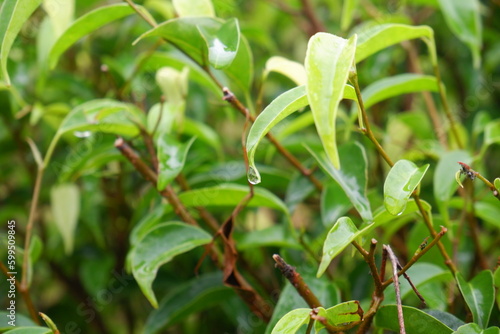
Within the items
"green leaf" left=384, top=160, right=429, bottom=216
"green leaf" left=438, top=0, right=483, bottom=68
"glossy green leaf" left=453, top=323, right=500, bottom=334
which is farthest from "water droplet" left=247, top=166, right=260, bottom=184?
"green leaf" left=438, top=0, right=483, bottom=68

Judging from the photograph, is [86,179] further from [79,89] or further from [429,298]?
[429,298]

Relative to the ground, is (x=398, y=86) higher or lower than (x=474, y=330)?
higher

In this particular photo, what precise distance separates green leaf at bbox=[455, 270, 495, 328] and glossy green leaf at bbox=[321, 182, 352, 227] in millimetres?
169

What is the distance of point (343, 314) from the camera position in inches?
19.0

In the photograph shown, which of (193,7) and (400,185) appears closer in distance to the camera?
(400,185)

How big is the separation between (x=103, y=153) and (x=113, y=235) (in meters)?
0.32

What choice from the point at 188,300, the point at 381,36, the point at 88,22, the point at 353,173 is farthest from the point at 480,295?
the point at 88,22

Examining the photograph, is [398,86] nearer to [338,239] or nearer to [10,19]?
[338,239]

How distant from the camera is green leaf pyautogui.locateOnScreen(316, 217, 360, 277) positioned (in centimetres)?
43

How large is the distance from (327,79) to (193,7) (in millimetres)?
316

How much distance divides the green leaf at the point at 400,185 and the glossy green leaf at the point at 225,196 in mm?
204

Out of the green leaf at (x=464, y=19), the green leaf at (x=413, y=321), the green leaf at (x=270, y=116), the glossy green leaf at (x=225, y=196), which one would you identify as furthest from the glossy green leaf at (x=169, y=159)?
the green leaf at (x=464, y=19)

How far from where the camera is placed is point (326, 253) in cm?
43

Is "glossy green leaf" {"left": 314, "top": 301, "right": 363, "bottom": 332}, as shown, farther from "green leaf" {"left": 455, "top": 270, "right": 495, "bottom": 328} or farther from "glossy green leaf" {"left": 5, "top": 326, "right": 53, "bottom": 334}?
"glossy green leaf" {"left": 5, "top": 326, "right": 53, "bottom": 334}
